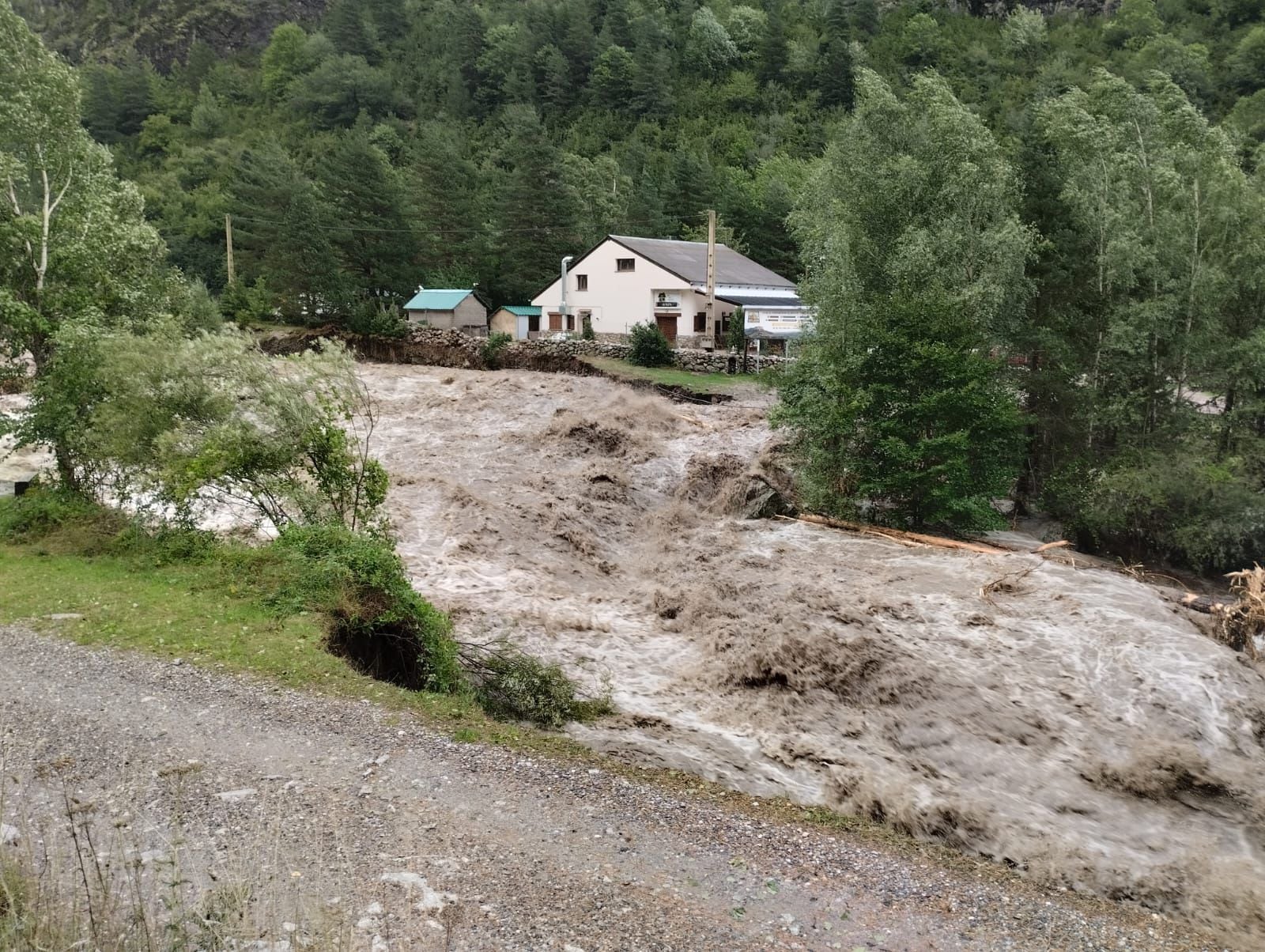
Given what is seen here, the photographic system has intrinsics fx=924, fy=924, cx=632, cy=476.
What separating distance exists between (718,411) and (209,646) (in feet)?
88.3

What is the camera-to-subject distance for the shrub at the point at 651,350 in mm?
47594

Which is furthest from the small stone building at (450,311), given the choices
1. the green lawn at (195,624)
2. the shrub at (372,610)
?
the shrub at (372,610)

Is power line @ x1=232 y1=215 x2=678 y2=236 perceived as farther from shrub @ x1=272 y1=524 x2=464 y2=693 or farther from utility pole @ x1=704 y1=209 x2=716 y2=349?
shrub @ x1=272 y1=524 x2=464 y2=693

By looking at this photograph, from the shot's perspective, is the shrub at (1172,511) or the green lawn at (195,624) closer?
the green lawn at (195,624)

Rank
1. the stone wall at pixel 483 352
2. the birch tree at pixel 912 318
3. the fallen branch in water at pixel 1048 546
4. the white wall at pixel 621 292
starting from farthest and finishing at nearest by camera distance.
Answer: the white wall at pixel 621 292 < the stone wall at pixel 483 352 < the birch tree at pixel 912 318 < the fallen branch in water at pixel 1048 546

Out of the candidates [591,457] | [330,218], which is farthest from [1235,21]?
[591,457]

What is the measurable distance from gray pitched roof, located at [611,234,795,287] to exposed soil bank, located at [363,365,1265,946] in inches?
1107

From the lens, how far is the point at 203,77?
431 feet

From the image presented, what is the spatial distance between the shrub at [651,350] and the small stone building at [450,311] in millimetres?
13994

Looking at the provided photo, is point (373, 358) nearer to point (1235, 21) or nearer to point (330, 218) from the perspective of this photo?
point (330, 218)

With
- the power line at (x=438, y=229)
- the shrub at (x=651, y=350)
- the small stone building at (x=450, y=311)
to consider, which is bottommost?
the shrub at (x=651, y=350)

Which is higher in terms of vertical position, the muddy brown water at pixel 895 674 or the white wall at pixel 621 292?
the white wall at pixel 621 292

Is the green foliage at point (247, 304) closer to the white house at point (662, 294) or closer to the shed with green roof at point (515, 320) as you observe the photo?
the shed with green roof at point (515, 320)

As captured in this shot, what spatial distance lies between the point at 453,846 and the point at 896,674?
29.4ft
